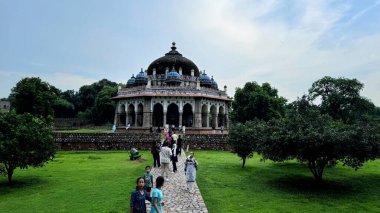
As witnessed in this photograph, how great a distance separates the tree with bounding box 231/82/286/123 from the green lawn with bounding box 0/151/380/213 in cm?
3285

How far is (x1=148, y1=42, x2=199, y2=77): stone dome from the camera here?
5044cm

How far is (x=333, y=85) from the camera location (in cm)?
5119

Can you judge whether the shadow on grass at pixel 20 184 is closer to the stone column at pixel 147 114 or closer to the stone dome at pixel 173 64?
the stone column at pixel 147 114

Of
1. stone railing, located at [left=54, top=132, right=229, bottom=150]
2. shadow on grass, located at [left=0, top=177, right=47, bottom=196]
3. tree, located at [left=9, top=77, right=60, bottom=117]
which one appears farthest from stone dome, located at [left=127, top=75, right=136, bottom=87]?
shadow on grass, located at [left=0, top=177, right=47, bottom=196]

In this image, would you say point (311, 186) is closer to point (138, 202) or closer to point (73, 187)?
point (73, 187)

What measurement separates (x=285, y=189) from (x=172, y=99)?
2950 cm

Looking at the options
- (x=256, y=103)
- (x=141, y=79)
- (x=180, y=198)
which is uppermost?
(x=141, y=79)

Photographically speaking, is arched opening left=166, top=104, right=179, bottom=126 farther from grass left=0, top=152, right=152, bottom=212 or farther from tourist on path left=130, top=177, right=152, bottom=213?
tourist on path left=130, top=177, right=152, bottom=213

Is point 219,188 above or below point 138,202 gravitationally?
below

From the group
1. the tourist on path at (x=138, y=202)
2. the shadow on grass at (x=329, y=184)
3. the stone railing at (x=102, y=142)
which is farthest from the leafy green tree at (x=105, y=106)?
the tourist on path at (x=138, y=202)

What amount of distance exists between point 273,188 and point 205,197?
4032 millimetres

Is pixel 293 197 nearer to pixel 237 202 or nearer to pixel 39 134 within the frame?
pixel 237 202

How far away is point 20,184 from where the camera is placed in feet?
48.2

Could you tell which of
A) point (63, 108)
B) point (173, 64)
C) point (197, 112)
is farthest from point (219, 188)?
point (63, 108)
